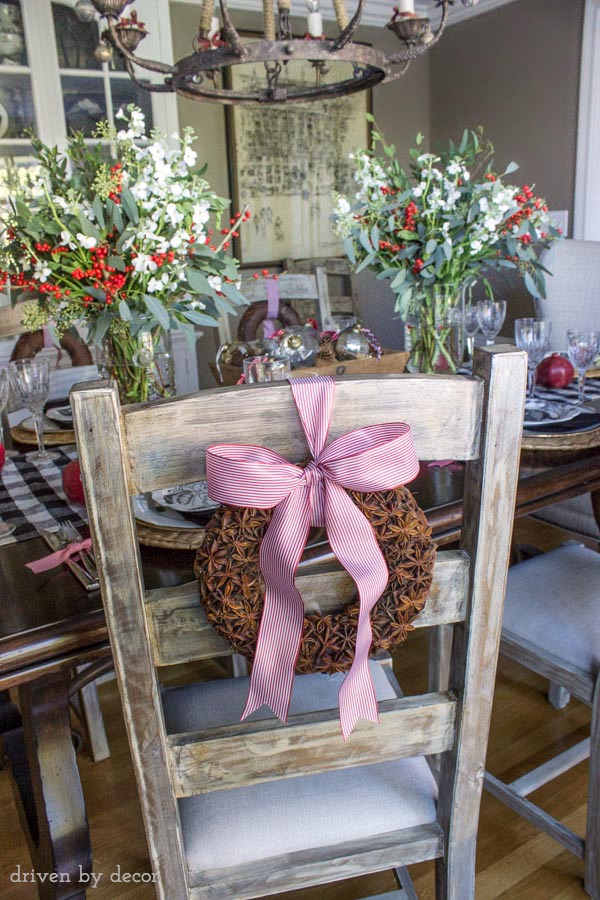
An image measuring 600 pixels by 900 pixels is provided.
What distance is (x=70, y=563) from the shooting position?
100 cm

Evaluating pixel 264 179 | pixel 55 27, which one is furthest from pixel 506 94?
pixel 55 27

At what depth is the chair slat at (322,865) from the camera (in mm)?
836

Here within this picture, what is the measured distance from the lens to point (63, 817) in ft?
3.41

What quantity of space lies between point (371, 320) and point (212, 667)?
3.03 m

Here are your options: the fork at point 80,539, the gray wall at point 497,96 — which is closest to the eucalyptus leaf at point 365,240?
the fork at point 80,539

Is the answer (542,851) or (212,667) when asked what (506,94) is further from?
(542,851)

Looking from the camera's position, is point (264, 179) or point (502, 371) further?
point (264, 179)

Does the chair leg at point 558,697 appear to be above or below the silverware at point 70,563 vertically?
below

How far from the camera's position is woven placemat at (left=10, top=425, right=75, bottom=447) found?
65.4 inches

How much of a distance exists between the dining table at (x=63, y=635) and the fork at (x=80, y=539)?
0.02 meters

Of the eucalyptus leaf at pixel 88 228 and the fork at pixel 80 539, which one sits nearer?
the fork at pixel 80 539

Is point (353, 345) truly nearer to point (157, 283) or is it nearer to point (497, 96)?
point (157, 283)

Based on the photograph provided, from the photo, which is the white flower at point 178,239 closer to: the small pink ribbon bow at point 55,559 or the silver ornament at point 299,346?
the small pink ribbon bow at point 55,559

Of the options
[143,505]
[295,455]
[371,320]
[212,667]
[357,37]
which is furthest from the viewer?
[371,320]
